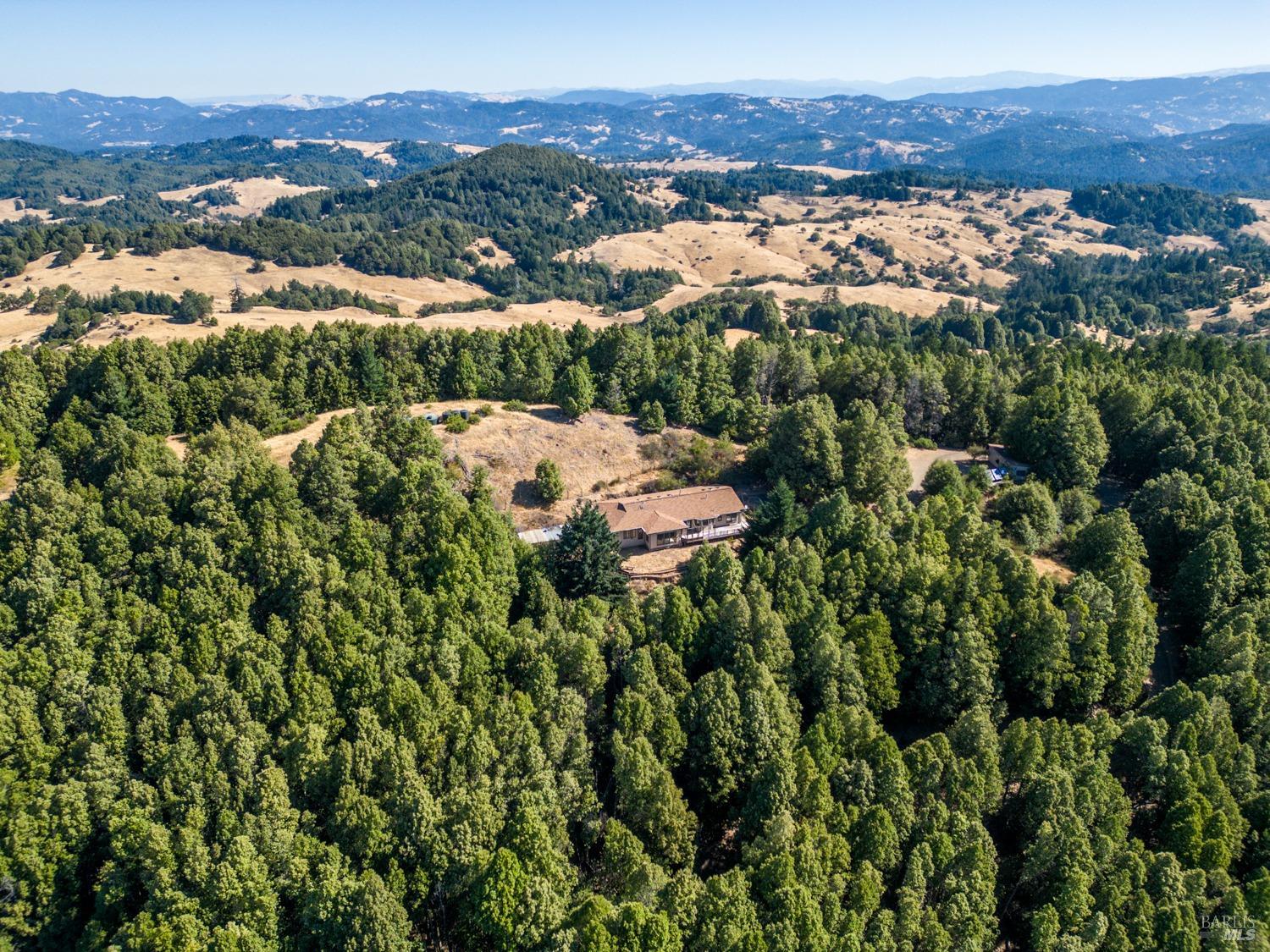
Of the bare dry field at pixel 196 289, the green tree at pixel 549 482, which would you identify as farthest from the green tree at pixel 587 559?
the bare dry field at pixel 196 289

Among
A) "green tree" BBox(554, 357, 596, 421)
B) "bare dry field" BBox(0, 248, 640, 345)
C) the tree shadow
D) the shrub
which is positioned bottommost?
the tree shadow

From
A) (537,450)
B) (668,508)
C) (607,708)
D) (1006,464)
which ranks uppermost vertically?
(537,450)

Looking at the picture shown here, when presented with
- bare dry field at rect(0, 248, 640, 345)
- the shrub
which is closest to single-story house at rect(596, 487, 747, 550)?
the shrub

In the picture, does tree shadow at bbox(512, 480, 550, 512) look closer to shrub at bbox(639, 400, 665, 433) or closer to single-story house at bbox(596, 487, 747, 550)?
single-story house at bbox(596, 487, 747, 550)

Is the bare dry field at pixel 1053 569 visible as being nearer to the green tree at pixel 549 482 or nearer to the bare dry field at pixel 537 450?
the bare dry field at pixel 537 450

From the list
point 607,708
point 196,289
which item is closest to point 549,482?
point 607,708

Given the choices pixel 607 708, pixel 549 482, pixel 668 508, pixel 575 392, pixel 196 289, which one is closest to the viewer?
pixel 607 708

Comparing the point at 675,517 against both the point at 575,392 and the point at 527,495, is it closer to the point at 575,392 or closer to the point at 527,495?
the point at 527,495
